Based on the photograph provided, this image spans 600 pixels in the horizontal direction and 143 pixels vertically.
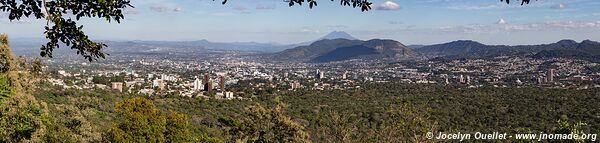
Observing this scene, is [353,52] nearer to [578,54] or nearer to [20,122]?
[578,54]

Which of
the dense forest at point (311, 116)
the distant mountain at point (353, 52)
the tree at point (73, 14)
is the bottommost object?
the distant mountain at point (353, 52)

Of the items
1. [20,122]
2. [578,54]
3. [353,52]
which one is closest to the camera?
[20,122]

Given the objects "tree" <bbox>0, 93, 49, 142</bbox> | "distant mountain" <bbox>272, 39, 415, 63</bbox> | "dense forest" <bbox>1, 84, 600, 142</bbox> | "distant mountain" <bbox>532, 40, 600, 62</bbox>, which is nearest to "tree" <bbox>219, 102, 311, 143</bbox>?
"dense forest" <bbox>1, 84, 600, 142</bbox>

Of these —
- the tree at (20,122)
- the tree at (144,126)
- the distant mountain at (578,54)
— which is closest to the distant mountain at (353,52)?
the distant mountain at (578,54)

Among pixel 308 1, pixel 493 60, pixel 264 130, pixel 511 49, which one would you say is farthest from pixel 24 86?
pixel 511 49

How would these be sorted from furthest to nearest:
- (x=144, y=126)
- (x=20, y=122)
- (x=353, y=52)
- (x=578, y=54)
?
1. (x=353, y=52)
2. (x=578, y=54)
3. (x=144, y=126)
4. (x=20, y=122)

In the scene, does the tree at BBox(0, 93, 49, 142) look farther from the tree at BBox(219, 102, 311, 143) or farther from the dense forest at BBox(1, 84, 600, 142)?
the tree at BBox(219, 102, 311, 143)

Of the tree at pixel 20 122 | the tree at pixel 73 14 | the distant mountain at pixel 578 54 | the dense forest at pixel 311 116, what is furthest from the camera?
the distant mountain at pixel 578 54

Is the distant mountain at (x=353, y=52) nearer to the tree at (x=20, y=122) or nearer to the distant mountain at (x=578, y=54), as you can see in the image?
the distant mountain at (x=578, y=54)

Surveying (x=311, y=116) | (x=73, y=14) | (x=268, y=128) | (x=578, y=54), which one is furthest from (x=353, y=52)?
(x=73, y=14)

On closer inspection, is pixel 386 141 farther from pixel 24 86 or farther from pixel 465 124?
pixel 465 124
